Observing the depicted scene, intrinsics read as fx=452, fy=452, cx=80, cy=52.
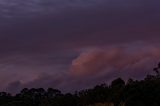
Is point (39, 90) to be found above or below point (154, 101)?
above

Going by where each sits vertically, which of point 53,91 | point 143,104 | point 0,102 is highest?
point 53,91

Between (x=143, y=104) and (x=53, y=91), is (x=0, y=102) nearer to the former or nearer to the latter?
(x=53, y=91)

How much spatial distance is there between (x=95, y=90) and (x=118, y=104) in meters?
8.69

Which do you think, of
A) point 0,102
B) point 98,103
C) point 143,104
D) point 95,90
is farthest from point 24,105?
point 143,104

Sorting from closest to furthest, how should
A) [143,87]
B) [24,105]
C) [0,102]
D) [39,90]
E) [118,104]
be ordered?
[118,104], [143,87], [24,105], [0,102], [39,90]

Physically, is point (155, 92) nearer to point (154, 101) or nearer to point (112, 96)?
point (154, 101)

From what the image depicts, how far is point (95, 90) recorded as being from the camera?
6203cm

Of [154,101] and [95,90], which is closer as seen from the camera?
[154,101]

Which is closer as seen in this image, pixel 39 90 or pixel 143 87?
pixel 143 87

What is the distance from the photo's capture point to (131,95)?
183 ft

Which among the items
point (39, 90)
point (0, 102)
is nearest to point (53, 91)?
point (39, 90)

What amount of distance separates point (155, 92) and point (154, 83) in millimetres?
4587

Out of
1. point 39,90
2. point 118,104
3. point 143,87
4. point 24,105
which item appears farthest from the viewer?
point 39,90

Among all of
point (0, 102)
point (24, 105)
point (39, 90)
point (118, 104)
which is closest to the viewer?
point (118, 104)
